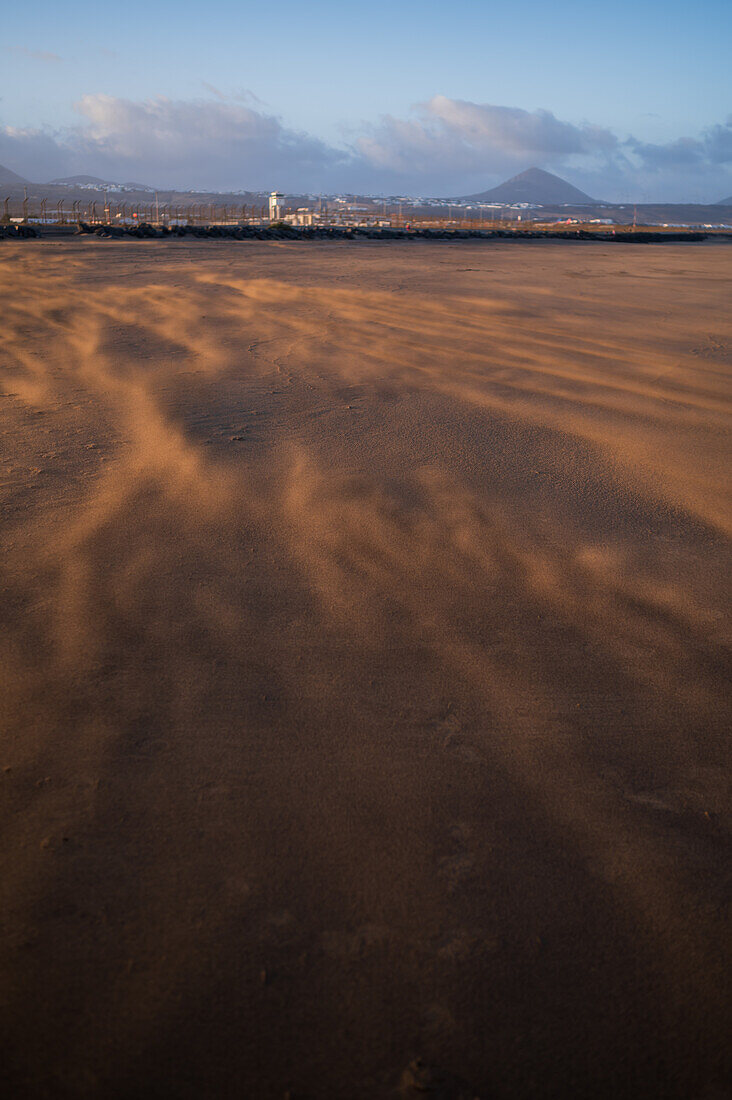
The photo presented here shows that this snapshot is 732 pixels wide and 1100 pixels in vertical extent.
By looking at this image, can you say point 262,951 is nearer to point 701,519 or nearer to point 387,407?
point 701,519

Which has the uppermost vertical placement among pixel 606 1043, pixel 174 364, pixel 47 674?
pixel 174 364

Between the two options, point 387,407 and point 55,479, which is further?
point 387,407

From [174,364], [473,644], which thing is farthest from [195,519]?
[174,364]

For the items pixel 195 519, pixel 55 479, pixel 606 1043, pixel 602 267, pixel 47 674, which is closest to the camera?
pixel 606 1043

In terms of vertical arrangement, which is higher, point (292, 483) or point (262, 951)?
point (292, 483)

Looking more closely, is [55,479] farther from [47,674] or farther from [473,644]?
[473,644]

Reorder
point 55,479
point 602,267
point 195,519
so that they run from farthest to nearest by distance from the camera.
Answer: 1. point 602,267
2. point 55,479
3. point 195,519
